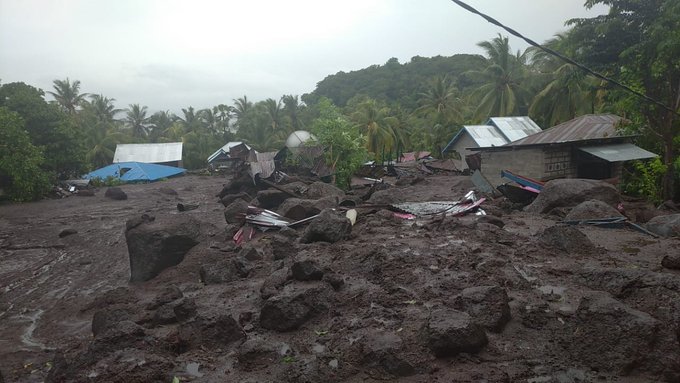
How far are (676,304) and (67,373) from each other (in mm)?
6582

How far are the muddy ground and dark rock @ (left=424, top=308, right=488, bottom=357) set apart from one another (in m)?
0.04

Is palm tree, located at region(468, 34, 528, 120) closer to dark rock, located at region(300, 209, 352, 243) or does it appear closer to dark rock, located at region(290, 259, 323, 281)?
dark rock, located at region(300, 209, 352, 243)

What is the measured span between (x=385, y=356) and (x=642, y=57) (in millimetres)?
12825

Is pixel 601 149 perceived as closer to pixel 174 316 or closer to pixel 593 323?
pixel 593 323

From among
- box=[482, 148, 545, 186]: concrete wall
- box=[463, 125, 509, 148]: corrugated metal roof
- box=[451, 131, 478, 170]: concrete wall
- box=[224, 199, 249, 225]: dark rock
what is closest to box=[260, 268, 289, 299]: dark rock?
box=[224, 199, 249, 225]: dark rock

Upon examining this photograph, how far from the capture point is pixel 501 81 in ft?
106

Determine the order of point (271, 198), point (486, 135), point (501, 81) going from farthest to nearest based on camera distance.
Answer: point (501, 81), point (486, 135), point (271, 198)

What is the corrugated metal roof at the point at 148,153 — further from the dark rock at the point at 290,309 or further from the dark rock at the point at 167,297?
the dark rock at the point at 290,309

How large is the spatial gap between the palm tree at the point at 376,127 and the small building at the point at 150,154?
20167 mm

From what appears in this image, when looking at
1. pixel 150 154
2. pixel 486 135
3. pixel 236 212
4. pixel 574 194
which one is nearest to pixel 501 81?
pixel 486 135

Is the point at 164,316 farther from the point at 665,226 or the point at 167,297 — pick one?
the point at 665,226

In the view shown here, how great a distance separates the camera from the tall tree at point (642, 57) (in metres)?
12.2

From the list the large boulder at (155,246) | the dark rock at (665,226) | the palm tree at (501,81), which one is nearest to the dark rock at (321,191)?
the large boulder at (155,246)

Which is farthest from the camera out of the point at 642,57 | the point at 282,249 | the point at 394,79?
the point at 394,79
